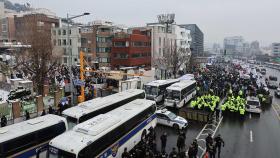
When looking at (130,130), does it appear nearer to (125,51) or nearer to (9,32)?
(125,51)

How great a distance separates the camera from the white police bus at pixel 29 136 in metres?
11.5

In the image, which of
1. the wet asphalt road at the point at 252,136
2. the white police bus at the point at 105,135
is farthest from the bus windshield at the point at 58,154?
the wet asphalt road at the point at 252,136

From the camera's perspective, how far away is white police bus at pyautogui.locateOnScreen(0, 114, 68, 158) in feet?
37.6

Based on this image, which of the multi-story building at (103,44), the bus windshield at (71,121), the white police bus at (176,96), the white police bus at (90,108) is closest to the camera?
the bus windshield at (71,121)

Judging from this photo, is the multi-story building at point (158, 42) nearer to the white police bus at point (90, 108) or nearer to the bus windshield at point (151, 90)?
the bus windshield at point (151, 90)

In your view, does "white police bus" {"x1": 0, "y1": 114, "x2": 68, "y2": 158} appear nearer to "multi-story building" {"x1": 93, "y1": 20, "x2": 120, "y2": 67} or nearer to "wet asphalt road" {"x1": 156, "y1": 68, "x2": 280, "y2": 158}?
"wet asphalt road" {"x1": 156, "y1": 68, "x2": 280, "y2": 158}

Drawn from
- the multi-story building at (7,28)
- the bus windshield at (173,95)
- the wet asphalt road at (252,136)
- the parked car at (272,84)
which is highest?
the multi-story building at (7,28)

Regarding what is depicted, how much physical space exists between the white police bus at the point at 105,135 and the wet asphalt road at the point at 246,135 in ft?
8.85

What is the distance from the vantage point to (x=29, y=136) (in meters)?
12.5

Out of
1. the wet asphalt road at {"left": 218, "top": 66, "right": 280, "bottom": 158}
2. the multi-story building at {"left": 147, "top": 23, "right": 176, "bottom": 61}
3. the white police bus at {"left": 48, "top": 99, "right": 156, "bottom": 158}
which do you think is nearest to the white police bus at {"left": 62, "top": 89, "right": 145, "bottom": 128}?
the white police bus at {"left": 48, "top": 99, "right": 156, "bottom": 158}

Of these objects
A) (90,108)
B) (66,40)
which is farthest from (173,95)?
(66,40)

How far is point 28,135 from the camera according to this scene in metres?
12.4

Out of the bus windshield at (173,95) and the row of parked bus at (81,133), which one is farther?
the bus windshield at (173,95)

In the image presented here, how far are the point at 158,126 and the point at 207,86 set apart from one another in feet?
58.6
